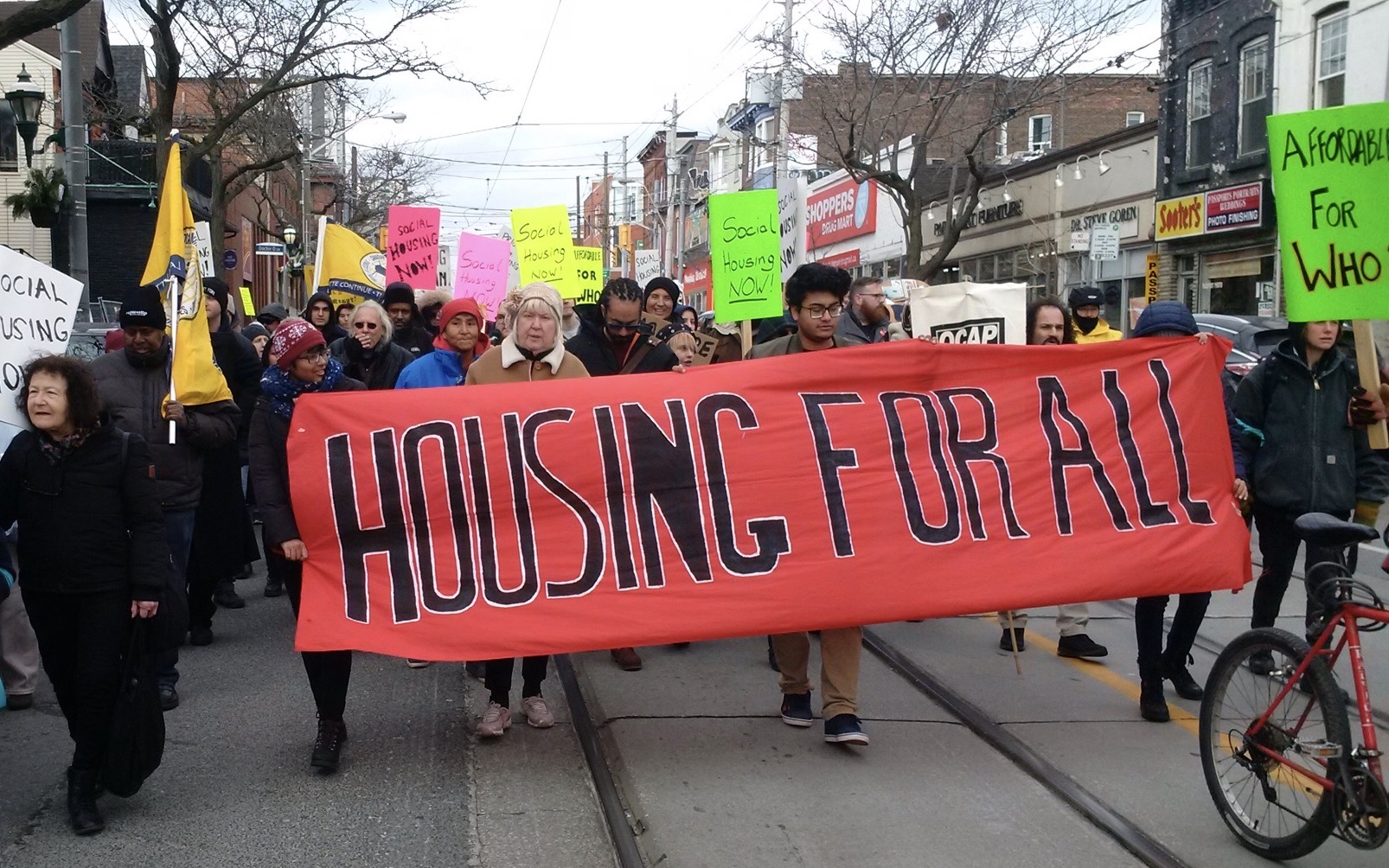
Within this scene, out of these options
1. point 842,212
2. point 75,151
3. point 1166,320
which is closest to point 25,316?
point 1166,320

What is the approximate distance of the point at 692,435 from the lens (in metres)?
5.86

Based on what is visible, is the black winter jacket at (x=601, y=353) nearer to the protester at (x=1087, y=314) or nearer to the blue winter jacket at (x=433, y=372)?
the blue winter jacket at (x=433, y=372)

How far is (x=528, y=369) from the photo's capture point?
246 inches

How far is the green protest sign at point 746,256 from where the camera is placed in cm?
1016

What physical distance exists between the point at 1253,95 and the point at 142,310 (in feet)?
74.8

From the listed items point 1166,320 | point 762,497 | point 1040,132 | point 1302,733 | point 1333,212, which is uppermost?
point 1040,132

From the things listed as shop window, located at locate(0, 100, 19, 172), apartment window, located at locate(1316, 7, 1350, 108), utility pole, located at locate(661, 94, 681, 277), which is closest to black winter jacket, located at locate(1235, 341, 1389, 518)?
apartment window, located at locate(1316, 7, 1350, 108)

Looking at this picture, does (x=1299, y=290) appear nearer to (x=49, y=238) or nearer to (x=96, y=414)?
(x=96, y=414)

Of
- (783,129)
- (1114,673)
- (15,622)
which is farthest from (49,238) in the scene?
(1114,673)

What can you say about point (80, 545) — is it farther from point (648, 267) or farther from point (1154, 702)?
point (648, 267)

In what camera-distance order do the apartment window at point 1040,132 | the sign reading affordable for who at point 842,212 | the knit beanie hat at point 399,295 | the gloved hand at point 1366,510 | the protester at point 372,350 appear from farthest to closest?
the sign reading affordable for who at point 842,212 < the apartment window at point 1040,132 < the knit beanie hat at point 399,295 < the protester at point 372,350 < the gloved hand at point 1366,510

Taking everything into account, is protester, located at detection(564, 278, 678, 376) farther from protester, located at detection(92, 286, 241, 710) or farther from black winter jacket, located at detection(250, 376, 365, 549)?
black winter jacket, located at detection(250, 376, 365, 549)

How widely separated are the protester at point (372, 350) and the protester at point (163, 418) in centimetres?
123

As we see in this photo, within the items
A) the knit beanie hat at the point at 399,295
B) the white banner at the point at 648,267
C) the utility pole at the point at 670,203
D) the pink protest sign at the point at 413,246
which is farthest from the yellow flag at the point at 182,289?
the utility pole at the point at 670,203
